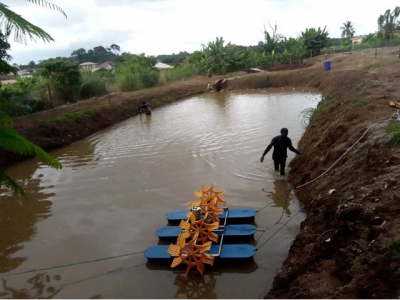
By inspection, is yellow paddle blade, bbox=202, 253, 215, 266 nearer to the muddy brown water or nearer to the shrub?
the muddy brown water

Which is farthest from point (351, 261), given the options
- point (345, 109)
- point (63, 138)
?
point (63, 138)

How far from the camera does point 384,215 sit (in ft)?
14.1

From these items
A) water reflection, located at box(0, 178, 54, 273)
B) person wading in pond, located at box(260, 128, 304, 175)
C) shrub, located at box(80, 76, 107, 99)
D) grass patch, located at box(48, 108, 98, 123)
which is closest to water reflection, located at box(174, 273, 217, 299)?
water reflection, located at box(0, 178, 54, 273)

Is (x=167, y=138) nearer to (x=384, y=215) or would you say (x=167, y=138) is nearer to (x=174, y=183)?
(x=174, y=183)

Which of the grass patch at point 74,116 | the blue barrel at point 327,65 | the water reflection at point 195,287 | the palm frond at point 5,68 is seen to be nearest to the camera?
the palm frond at point 5,68

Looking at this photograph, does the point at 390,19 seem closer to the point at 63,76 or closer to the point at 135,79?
the point at 135,79

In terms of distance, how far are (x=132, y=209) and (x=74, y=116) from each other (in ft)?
36.2

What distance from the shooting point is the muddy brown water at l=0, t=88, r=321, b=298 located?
5.36 m

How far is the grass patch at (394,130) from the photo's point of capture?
6079 millimetres

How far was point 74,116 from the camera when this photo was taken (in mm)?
17328

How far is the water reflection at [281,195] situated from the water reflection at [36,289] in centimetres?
474

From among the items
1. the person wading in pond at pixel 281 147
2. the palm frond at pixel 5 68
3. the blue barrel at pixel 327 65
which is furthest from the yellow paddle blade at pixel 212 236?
the blue barrel at pixel 327 65

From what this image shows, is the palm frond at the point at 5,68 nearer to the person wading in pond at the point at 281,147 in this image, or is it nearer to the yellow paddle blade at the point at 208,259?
the yellow paddle blade at the point at 208,259

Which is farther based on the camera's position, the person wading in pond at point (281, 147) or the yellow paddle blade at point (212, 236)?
the person wading in pond at point (281, 147)
